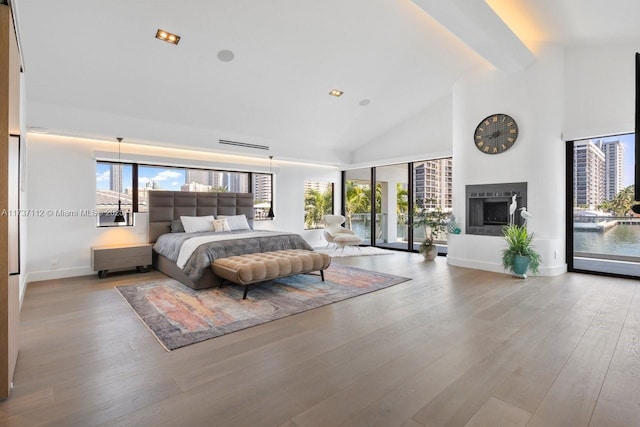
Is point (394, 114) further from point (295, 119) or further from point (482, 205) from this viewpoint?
point (482, 205)

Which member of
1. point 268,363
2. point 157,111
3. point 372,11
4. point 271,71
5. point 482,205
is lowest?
point 268,363

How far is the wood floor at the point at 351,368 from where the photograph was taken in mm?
1681

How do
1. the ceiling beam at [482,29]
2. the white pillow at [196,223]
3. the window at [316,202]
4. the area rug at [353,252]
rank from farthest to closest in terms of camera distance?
the window at [316,202] < the area rug at [353,252] < the white pillow at [196,223] < the ceiling beam at [482,29]

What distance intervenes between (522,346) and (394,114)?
18.7 ft

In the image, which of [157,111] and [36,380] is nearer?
[36,380]

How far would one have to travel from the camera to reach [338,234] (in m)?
7.46

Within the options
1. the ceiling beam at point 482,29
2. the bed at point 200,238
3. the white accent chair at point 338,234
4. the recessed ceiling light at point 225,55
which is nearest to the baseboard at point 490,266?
the white accent chair at point 338,234

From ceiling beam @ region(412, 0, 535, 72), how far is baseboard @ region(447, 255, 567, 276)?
324cm

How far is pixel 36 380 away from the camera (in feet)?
6.54

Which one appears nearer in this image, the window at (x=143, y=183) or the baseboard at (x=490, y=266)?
the baseboard at (x=490, y=266)

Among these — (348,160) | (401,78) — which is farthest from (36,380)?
(348,160)

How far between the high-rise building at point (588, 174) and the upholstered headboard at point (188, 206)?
19.9 feet

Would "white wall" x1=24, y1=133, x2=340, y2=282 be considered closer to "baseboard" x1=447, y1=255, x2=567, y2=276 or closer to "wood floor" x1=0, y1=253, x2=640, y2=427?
"wood floor" x1=0, y1=253, x2=640, y2=427

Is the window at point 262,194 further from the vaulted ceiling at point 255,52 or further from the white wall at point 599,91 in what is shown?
the white wall at point 599,91
